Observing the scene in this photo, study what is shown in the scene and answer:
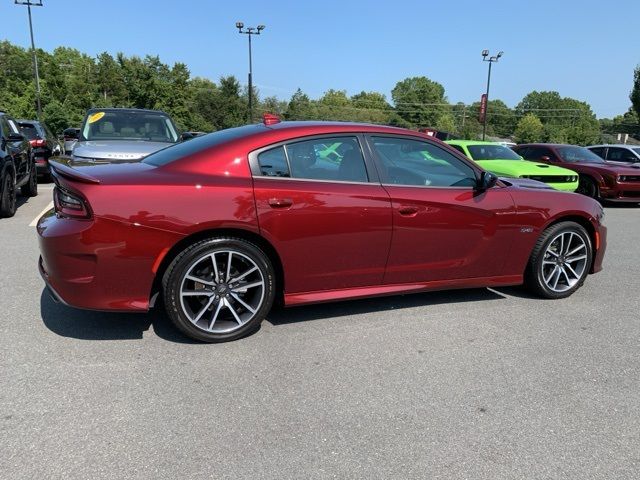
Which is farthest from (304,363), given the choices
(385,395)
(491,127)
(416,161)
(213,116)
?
(491,127)

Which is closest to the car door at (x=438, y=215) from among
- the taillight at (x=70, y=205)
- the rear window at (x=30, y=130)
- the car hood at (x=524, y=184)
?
the car hood at (x=524, y=184)

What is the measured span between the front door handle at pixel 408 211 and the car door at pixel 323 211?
4.5 inches

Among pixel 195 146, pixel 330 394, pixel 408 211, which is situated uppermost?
pixel 195 146

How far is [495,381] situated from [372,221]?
1.38 m

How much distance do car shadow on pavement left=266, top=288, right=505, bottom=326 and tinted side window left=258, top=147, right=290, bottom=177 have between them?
1.19m

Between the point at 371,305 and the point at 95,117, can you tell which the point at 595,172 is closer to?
the point at 371,305

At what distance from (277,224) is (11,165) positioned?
257 inches

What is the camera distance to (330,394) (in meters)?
2.96

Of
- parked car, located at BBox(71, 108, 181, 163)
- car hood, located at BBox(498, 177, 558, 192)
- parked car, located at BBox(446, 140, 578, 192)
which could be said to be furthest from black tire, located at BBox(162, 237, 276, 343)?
parked car, located at BBox(446, 140, 578, 192)

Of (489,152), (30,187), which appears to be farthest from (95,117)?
(489,152)

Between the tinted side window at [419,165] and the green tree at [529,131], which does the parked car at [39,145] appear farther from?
the green tree at [529,131]

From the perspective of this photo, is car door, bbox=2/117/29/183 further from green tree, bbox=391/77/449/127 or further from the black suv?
green tree, bbox=391/77/449/127

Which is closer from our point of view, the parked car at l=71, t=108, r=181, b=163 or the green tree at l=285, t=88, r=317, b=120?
the parked car at l=71, t=108, r=181, b=163

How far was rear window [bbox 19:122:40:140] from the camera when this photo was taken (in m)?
12.2
